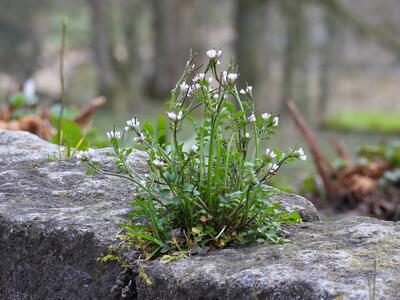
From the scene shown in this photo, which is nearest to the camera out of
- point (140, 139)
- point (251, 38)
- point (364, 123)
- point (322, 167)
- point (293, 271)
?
point (293, 271)

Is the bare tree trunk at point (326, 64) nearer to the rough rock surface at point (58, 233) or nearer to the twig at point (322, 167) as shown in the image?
the twig at point (322, 167)

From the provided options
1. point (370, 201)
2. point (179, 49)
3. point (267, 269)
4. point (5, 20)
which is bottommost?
point (267, 269)

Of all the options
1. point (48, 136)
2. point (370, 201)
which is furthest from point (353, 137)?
point (48, 136)

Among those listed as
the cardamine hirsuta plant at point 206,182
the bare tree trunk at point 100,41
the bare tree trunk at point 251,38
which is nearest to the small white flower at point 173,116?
the cardamine hirsuta plant at point 206,182

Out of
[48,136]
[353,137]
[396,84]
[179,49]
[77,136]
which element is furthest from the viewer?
[396,84]

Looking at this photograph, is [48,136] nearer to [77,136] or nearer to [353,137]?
[77,136]

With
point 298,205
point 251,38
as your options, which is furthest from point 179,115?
point 251,38

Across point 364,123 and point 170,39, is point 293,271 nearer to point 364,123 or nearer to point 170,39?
point 364,123
